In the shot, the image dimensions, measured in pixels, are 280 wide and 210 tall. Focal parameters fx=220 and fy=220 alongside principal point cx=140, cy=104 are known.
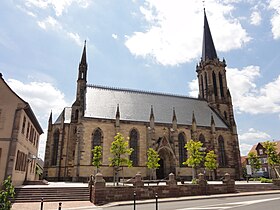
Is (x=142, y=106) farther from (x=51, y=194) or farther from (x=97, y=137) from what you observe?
(x=51, y=194)

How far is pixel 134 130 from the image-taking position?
37.2 metres

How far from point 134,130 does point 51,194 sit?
67.4 ft

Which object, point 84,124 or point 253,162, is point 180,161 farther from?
point 84,124

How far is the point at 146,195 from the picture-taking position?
18.6 meters

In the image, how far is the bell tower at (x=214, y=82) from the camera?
49.6 meters

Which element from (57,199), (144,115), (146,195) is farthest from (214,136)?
(57,199)

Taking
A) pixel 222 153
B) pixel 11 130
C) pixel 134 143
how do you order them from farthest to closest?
1. pixel 222 153
2. pixel 134 143
3. pixel 11 130

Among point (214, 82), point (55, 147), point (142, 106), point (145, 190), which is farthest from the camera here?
point (214, 82)

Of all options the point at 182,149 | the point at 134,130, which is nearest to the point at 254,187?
the point at 182,149

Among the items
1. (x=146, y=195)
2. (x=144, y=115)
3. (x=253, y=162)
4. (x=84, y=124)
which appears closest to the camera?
(x=146, y=195)

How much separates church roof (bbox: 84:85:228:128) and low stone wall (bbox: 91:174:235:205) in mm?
A: 18151

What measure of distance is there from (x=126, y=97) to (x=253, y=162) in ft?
89.9

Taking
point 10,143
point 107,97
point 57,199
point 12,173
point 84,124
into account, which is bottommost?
point 57,199

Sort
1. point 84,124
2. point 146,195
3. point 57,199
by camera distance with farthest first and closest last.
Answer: point 84,124 < point 146,195 < point 57,199
